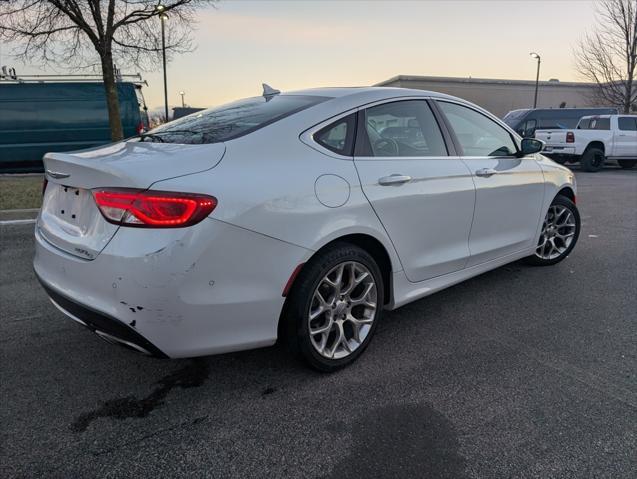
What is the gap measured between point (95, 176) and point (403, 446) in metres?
1.88

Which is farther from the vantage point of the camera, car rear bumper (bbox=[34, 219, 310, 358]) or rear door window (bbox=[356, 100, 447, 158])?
rear door window (bbox=[356, 100, 447, 158])

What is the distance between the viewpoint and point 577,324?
349 centimetres

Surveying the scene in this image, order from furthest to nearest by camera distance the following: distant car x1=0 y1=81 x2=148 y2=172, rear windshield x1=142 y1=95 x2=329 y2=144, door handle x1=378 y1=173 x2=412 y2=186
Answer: distant car x1=0 y1=81 x2=148 y2=172 < door handle x1=378 y1=173 x2=412 y2=186 < rear windshield x1=142 y1=95 x2=329 y2=144

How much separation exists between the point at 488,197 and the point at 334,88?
1.40 metres

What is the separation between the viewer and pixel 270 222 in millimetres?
2322

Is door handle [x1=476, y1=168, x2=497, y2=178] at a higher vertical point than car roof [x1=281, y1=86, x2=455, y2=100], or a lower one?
lower

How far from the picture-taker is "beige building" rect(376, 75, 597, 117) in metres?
50.3

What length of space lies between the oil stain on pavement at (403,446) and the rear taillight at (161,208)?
1.24m

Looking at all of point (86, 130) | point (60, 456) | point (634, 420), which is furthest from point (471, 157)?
point (86, 130)

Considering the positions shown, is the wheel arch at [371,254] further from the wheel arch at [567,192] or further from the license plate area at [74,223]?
the wheel arch at [567,192]

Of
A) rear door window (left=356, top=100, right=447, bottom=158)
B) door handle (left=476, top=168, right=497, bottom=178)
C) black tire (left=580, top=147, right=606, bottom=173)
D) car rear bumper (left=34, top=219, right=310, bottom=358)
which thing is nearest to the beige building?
black tire (left=580, top=147, right=606, bottom=173)

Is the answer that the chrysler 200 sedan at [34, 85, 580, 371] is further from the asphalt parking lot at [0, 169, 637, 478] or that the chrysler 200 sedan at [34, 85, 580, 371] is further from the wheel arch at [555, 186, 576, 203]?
the wheel arch at [555, 186, 576, 203]

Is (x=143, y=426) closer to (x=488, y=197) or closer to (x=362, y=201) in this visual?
(x=362, y=201)

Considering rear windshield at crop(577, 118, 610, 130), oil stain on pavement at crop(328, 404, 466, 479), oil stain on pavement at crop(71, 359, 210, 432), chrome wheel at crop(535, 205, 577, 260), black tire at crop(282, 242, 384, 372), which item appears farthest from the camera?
rear windshield at crop(577, 118, 610, 130)
